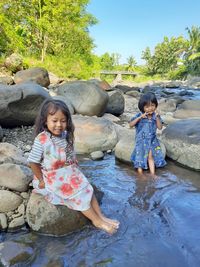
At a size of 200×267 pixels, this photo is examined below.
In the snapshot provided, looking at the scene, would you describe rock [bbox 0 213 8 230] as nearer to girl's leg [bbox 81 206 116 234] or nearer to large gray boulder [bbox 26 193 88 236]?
large gray boulder [bbox 26 193 88 236]

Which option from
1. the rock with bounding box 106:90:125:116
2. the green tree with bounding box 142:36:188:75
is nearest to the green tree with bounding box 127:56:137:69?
the green tree with bounding box 142:36:188:75

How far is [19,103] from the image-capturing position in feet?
22.7

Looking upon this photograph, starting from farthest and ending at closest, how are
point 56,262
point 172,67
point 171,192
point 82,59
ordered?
point 172,67
point 82,59
point 171,192
point 56,262

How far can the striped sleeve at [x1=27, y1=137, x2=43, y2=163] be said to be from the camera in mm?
3312

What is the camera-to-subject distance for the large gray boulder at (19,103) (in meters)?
6.76

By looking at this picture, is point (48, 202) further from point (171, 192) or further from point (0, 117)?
point (0, 117)

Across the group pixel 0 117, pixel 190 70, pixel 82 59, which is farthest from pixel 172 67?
pixel 0 117

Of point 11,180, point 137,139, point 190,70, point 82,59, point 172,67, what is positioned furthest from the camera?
point 172,67

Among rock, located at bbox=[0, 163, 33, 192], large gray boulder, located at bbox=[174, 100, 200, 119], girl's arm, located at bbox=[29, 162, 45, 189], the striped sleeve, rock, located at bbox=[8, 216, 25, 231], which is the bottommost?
large gray boulder, located at bbox=[174, 100, 200, 119]

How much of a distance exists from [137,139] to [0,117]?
308 centimetres

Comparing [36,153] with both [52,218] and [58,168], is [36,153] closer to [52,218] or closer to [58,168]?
[58,168]

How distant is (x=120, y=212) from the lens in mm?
3785

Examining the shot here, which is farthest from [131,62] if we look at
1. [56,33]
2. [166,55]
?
[56,33]

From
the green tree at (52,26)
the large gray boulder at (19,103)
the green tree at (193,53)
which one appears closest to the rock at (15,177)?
the large gray boulder at (19,103)
